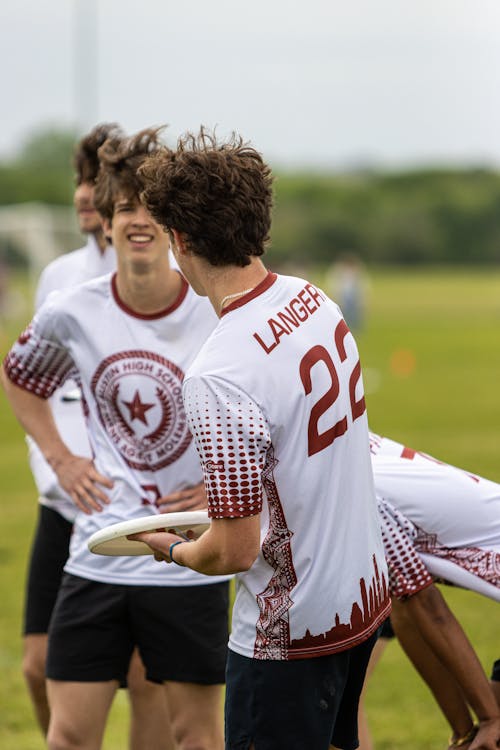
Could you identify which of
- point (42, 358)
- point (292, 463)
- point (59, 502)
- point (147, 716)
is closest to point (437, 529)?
point (292, 463)

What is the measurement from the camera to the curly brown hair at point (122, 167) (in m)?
3.68

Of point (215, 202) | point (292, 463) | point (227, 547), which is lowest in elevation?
point (227, 547)

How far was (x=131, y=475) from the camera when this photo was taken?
3.73m

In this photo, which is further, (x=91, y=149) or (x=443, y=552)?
(x=91, y=149)

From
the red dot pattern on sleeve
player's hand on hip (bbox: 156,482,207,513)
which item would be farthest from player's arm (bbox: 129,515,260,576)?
the red dot pattern on sleeve

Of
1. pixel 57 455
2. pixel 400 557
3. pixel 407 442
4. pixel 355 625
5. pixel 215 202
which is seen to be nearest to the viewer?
pixel 215 202

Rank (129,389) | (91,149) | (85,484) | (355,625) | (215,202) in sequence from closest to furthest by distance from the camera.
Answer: (215,202)
(355,625)
(129,389)
(85,484)
(91,149)

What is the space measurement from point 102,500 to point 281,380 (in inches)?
52.1

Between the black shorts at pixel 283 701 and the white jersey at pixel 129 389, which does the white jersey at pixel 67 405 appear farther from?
the black shorts at pixel 283 701

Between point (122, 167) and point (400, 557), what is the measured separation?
153 cm

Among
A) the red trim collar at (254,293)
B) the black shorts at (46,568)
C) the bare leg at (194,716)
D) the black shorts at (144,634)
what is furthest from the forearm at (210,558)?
the black shorts at (46,568)

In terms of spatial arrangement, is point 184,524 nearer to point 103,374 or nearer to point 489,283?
point 103,374

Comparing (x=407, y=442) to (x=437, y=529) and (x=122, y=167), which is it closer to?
(x=122, y=167)

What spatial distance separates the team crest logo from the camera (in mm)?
3670
